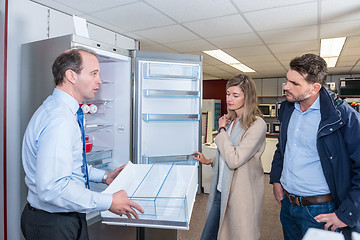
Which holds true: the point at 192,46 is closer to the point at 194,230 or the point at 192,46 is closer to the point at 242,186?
the point at 194,230

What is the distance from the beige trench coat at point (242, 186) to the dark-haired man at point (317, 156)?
171 mm

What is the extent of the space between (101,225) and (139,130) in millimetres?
793

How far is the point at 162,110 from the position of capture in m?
2.41

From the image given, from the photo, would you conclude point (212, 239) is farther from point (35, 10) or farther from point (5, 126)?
point (35, 10)

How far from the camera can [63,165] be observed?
1.12 m

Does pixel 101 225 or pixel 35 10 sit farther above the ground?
pixel 35 10

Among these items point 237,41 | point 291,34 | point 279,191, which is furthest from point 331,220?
point 237,41

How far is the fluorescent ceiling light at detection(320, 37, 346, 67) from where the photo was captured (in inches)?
150

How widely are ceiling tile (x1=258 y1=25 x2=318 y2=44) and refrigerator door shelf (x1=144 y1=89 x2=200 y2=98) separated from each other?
1.59 m

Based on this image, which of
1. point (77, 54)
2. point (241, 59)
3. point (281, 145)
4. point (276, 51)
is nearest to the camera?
point (77, 54)

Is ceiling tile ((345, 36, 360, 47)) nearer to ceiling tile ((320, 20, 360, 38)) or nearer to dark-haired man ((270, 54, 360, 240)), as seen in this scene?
ceiling tile ((320, 20, 360, 38))

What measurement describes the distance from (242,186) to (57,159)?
1.21 m

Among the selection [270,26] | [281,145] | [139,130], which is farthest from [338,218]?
[270,26]

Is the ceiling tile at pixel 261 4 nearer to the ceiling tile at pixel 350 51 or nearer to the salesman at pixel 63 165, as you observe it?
the salesman at pixel 63 165
